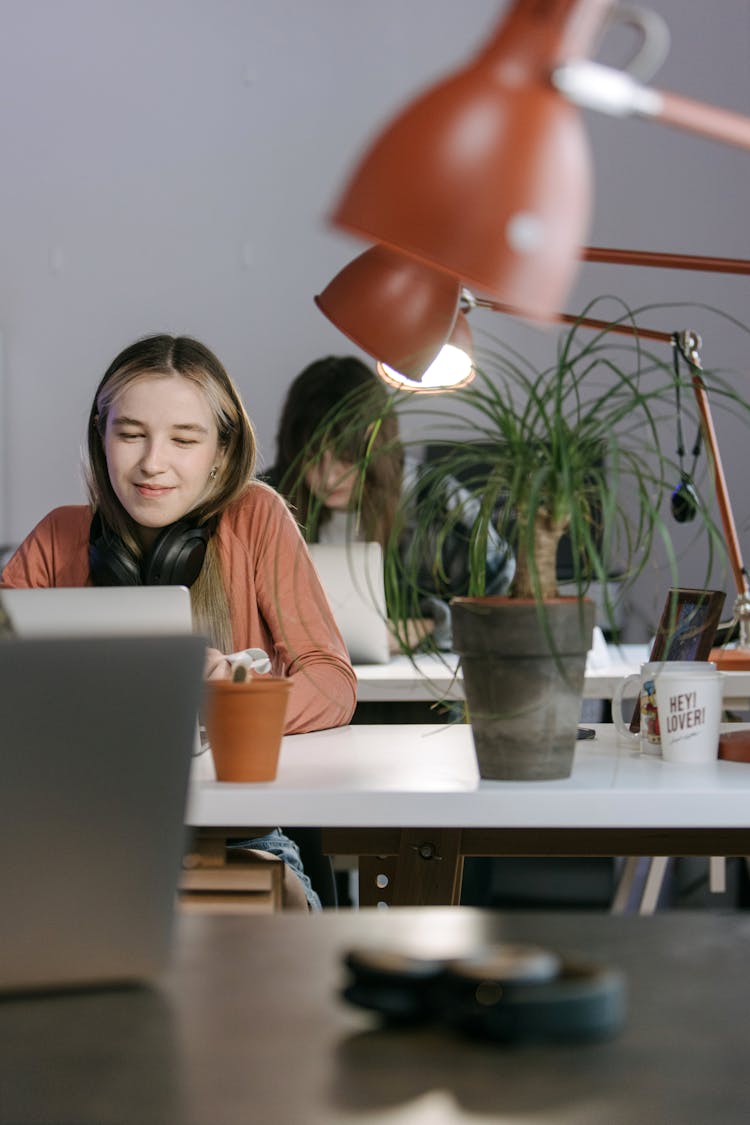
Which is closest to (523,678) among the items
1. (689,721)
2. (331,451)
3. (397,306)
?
(689,721)

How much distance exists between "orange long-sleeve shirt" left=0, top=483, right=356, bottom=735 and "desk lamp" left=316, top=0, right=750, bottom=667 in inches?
36.4

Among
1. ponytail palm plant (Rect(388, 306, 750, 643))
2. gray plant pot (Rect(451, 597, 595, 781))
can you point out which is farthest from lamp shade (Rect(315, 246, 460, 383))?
gray plant pot (Rect(451, 597, 595, 781))

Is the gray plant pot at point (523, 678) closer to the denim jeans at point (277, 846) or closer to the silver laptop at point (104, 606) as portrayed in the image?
the silver laptop at point (104, 606)

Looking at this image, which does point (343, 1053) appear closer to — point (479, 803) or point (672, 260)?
point (479, 803)

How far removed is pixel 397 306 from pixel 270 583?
0.64 metres

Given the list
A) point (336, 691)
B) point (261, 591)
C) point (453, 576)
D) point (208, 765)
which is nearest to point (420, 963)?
point (208, 765)

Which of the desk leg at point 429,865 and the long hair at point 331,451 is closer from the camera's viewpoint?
the desk leg at point 429,865

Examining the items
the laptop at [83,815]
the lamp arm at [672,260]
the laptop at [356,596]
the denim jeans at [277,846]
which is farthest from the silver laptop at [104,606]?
the laptop at [356,596]

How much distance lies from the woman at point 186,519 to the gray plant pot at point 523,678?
57 centimetres

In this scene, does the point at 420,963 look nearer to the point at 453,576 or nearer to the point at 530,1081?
the point at 530,1081

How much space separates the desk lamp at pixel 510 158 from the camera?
0.74m

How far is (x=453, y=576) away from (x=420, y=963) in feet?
9.46

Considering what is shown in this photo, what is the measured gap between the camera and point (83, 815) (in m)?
0.61

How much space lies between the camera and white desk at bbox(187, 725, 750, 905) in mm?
1148
